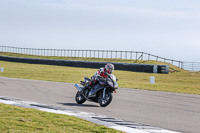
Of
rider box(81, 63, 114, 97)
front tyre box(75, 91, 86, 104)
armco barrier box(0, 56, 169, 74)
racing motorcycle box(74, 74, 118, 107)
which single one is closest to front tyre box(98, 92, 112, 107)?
racing motorcycle box(74, 74, 118, 107)

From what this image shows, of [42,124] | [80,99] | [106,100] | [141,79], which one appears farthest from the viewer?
[141,79]

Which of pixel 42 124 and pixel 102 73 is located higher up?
pixel 102 73

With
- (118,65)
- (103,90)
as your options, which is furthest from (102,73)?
(118,65)

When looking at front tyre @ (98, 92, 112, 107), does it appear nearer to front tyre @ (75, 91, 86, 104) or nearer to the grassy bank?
front tyre @ (75, 91, 86, 104)

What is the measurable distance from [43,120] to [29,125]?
2.59 ft

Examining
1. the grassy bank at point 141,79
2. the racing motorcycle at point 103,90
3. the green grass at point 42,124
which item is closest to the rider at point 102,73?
the racing motorcycle at point 103,90

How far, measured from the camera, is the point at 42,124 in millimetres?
7672

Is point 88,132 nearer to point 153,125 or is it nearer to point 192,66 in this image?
point 153,125

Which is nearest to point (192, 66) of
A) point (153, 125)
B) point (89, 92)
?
point (89, 92)

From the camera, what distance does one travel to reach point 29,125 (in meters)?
7.45

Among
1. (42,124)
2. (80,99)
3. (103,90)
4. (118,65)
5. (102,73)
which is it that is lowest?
(42,124)

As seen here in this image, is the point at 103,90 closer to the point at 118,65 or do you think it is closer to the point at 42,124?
the point at 42,124

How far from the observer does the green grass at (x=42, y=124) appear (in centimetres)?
703

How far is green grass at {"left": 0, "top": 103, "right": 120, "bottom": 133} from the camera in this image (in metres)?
7.03
